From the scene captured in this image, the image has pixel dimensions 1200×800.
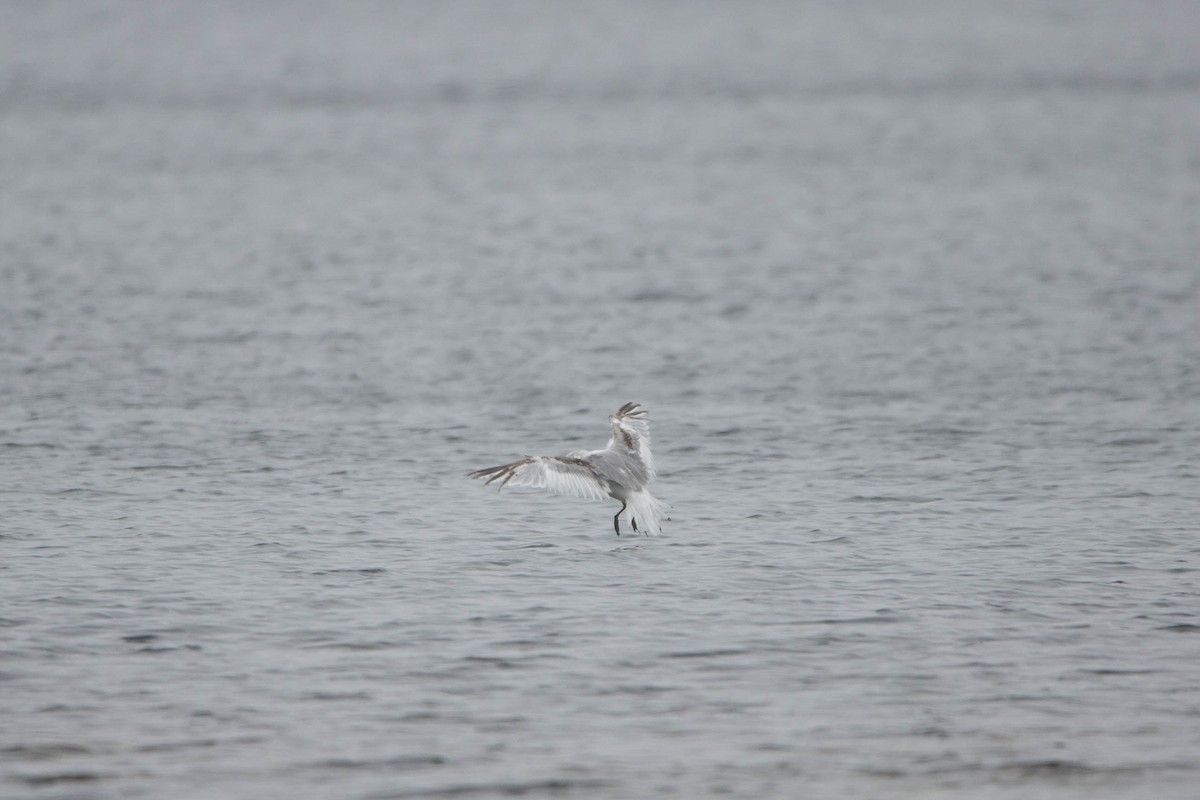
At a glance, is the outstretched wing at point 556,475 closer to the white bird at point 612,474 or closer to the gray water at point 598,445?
the white bird at point 612,474

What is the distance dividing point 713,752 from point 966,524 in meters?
6.03

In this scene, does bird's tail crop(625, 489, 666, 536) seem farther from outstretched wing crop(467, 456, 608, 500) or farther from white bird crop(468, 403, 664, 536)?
outstretched wing crop(467, 456, 608, 500)

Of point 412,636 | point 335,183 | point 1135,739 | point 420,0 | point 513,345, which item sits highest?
point 420,0

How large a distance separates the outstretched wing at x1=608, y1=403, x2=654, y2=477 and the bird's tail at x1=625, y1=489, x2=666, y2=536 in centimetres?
25

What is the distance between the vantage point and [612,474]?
15695mm

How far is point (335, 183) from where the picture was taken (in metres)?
45.7

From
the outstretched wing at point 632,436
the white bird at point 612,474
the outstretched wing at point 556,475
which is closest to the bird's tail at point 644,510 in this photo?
the white bird at point 612,474

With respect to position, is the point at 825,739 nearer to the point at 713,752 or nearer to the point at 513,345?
the point at 713,752

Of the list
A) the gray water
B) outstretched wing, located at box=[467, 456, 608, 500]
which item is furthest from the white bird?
the gray water

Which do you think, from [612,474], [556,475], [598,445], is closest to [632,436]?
[612,474]

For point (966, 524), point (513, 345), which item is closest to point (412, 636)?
point (966, 524)

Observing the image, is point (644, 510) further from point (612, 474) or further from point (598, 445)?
point (598, 445)

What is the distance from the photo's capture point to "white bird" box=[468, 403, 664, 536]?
49.9 feet

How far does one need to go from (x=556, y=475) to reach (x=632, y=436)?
4.55 feet
